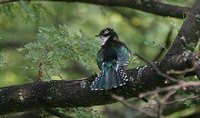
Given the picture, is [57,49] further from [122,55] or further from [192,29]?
[192,29]

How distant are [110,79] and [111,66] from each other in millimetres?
373

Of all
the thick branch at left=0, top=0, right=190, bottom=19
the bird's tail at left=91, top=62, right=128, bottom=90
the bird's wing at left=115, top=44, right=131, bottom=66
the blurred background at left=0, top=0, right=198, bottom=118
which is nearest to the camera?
the bird's tail at left=91, top=62, right=128, bottom=90

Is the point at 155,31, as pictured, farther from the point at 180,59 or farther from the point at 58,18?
the point at 180,59

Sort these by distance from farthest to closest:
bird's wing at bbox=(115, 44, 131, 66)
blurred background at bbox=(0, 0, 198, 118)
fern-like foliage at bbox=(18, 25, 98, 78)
→ blurred background at bbox=(0, 0, 198, 118), fern-like foliage at bbox=(18, 25, 98, 78), bird's wing at bbox=(115, 44, 131, 66)

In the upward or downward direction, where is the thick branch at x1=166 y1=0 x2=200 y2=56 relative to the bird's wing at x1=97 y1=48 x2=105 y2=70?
upward

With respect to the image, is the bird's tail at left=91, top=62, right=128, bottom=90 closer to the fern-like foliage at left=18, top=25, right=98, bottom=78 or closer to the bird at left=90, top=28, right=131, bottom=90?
the bird at left=90, top=28, right=131, bottom=90

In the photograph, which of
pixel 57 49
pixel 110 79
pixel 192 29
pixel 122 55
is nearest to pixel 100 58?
pixel 122 55

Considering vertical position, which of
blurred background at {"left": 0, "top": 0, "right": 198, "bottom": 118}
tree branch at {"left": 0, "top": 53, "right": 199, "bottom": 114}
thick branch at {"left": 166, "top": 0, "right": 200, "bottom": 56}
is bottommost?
blurred background at {"left": 0, "top": 0, "right": 198, "bottom": 118}

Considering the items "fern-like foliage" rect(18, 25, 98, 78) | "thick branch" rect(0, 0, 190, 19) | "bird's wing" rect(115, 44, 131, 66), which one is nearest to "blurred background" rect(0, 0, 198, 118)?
"thick branch" rect(0, 0, 190, 19)

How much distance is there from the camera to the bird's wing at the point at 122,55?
441 cm

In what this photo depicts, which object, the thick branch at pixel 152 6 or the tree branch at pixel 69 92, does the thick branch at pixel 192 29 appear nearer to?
the tree branch at pixel 69 92

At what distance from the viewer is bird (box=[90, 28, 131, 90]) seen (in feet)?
12.7

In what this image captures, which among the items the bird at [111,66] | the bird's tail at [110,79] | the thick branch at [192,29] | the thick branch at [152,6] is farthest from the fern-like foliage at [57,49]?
the thick branch at [152,6]

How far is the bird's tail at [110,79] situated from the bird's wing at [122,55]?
3.8 inches
